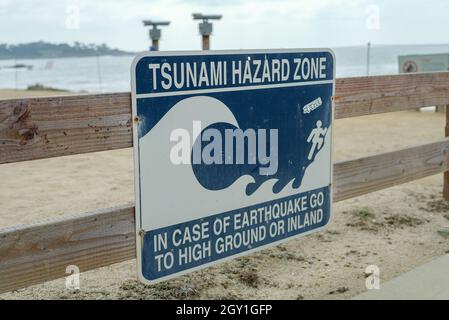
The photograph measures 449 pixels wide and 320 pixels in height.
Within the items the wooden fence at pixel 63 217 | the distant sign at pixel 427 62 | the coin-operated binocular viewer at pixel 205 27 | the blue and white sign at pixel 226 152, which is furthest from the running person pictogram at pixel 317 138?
the distant sign at pixel 427 62

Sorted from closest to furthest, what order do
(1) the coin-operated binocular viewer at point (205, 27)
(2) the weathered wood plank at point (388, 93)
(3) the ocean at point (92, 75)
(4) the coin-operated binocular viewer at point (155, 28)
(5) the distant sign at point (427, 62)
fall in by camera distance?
(2) the weathered wood plank at point (388, 93), (1) the coin-operated binocular viewer at point (205, 27), (4) the coin-operated binocular viewer at point (155, 28), (5) the distant sign at point (427, 62), (3) the ocean at point (92, 75)

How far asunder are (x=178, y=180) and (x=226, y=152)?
12.7 inches

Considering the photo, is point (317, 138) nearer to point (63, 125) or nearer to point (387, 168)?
point (387, 168)

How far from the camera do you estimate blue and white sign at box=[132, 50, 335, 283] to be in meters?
2.63

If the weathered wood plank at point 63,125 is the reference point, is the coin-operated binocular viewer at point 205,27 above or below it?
above

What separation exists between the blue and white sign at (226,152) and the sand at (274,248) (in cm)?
48

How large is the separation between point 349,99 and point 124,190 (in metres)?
2.97

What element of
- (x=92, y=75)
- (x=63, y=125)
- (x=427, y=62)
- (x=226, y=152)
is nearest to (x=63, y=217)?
(x=63, y=125)

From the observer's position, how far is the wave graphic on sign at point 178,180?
8.62 feet

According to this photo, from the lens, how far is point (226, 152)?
115 inches

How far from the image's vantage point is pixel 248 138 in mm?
3004

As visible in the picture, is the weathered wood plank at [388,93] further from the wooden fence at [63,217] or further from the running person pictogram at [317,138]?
the wooden fence at [63,217]

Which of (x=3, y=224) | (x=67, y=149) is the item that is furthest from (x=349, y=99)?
(x=3, y=224)

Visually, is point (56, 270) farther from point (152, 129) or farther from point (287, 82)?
point (287, 82)
